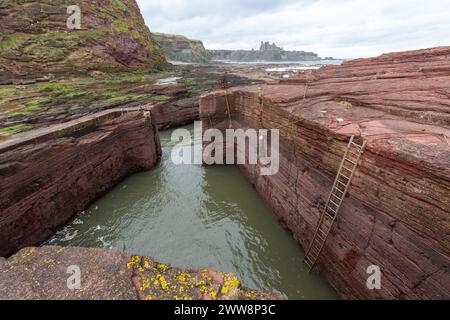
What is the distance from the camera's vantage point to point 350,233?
6.69m

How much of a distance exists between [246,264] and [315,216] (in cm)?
324

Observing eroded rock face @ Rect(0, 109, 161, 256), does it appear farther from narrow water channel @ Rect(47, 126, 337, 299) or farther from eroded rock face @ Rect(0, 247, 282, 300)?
eroded rock face @ Rect(0, 247, 282, 300)

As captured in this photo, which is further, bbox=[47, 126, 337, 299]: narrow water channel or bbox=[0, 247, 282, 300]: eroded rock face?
bbox=[47, 126, 337, 299]: narrow water channel

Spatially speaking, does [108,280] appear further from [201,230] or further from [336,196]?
[201,230]

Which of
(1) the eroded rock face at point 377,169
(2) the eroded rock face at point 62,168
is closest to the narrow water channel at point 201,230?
(2) the eroded rock face at point 62,168

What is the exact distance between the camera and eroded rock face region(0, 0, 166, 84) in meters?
30.4

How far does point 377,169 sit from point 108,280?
258 inches

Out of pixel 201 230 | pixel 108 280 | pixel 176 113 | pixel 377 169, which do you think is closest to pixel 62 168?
pixel 201 230

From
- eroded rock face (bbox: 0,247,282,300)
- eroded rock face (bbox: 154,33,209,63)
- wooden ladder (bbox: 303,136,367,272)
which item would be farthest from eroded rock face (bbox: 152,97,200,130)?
eroded rock face (bbox: 154,33,209,63)

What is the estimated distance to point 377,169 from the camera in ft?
19.5

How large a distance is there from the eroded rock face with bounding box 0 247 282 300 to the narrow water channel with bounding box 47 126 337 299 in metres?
4.84

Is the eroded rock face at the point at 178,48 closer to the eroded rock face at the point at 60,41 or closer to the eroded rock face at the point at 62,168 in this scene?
the eroded rock face at the point at 60,41

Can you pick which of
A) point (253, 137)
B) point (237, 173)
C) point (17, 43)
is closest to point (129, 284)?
point (253, 137)

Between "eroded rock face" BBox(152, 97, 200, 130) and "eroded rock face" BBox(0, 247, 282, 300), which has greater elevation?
"eroded rock face" BBox(152, 97, 200, 130)
